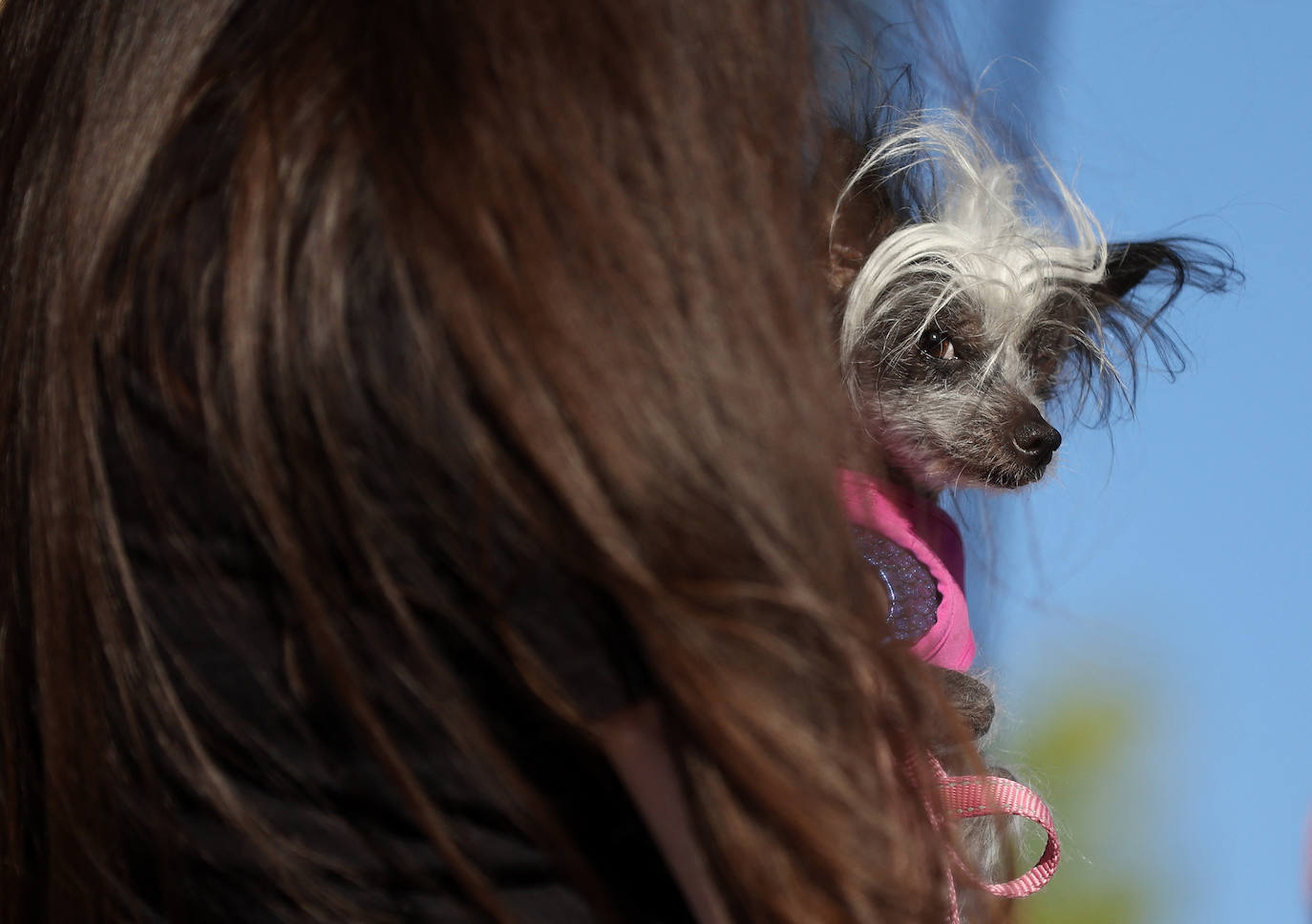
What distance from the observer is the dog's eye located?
210cm

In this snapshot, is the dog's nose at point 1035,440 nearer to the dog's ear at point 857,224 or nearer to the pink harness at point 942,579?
the pink harness at point 942,579

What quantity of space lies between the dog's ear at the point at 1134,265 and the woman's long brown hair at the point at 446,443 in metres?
1.65

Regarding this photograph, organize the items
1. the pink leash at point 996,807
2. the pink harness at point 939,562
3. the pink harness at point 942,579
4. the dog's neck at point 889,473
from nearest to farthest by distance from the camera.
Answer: the pink leash at point 996,807
the pink harness at point 942,579
the pink harness at point 939,562
the dog's neck at point 889,473

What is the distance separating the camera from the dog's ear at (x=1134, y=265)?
2.08 m

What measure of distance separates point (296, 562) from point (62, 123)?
0.35 metres

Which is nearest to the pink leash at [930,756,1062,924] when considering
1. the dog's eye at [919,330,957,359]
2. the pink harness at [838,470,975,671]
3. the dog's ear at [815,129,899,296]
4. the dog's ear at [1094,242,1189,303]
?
Result: the pink harness at [838,470,975,671]

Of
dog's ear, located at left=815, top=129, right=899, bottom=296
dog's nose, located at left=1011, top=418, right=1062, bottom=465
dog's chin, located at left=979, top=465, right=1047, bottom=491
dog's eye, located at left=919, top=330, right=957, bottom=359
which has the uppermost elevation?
dog's ear, located at left=815, top=129, right=899, bottom=296

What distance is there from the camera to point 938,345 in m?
2.12

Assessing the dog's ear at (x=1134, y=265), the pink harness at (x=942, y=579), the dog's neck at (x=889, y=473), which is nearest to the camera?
the pink harness at (x=942, y=579)

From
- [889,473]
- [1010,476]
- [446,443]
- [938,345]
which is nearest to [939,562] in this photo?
[889,473]

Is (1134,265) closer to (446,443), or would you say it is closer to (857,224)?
(857,224)

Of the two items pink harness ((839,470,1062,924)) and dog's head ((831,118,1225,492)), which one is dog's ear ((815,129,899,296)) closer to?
dog's head ((831,118,1225,492))

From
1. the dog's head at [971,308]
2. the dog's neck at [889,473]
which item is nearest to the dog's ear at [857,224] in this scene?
the dog's head at [971,308]

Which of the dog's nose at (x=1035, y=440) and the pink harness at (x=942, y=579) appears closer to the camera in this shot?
the pink harness at (x=942, y=579)
